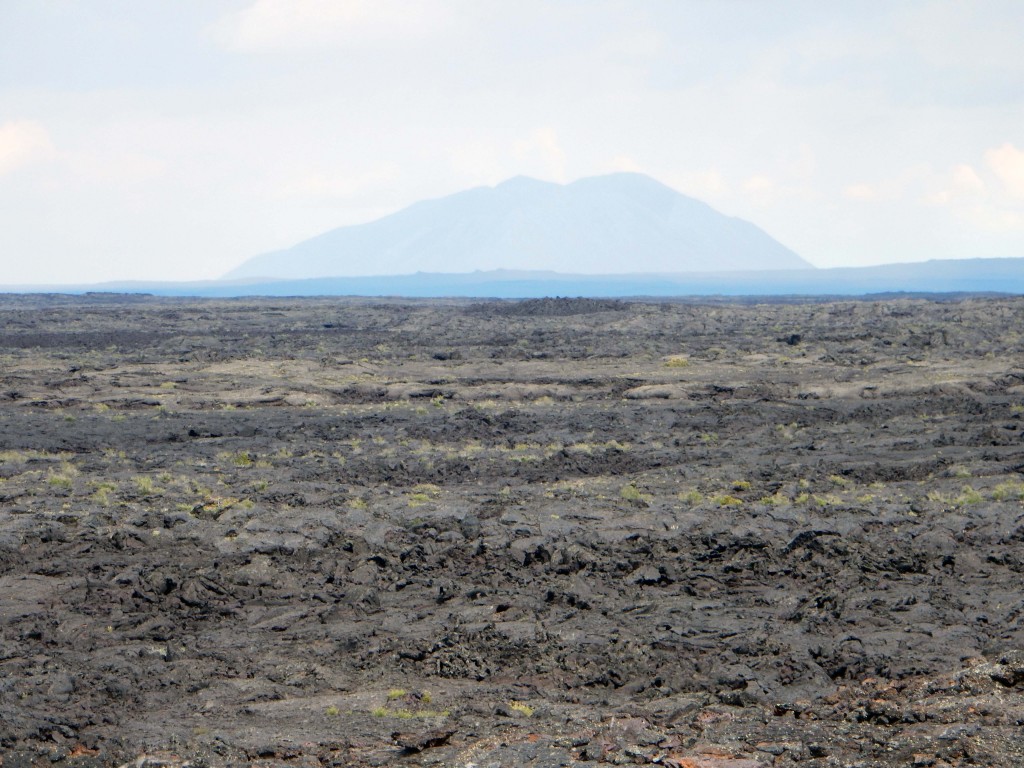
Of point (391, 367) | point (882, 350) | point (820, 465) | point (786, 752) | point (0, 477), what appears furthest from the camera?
→ point (882, 350)

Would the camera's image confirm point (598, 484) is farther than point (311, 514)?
Yes

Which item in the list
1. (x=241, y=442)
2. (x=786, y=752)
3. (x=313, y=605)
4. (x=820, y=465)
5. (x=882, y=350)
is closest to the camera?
(x=786, y=752)

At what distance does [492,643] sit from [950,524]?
23.5 ft

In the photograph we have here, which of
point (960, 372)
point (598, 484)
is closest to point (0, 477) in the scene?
point (598, 484)

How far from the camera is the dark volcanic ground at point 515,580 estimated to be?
8.17 m

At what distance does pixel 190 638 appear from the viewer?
10844mm

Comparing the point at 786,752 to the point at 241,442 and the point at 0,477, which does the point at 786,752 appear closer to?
the point at 0,477

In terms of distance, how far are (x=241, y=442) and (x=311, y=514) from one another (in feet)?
22.7

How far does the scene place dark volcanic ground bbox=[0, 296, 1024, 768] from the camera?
8.17 metres

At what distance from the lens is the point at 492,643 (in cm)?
1046

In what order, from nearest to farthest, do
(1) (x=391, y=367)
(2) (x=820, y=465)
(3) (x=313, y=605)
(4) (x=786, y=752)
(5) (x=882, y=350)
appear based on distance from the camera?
(4) (x=786, y=752) < (3) (x=313, y=605) < (2) (x=820, y=465) < (1) (x=391, y=367) < (5) (x=882, y=350)

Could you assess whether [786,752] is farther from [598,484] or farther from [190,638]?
[598,484]

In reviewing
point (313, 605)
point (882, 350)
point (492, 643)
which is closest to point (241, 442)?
point (313, 605)

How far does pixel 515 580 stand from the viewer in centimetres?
A: 1263
